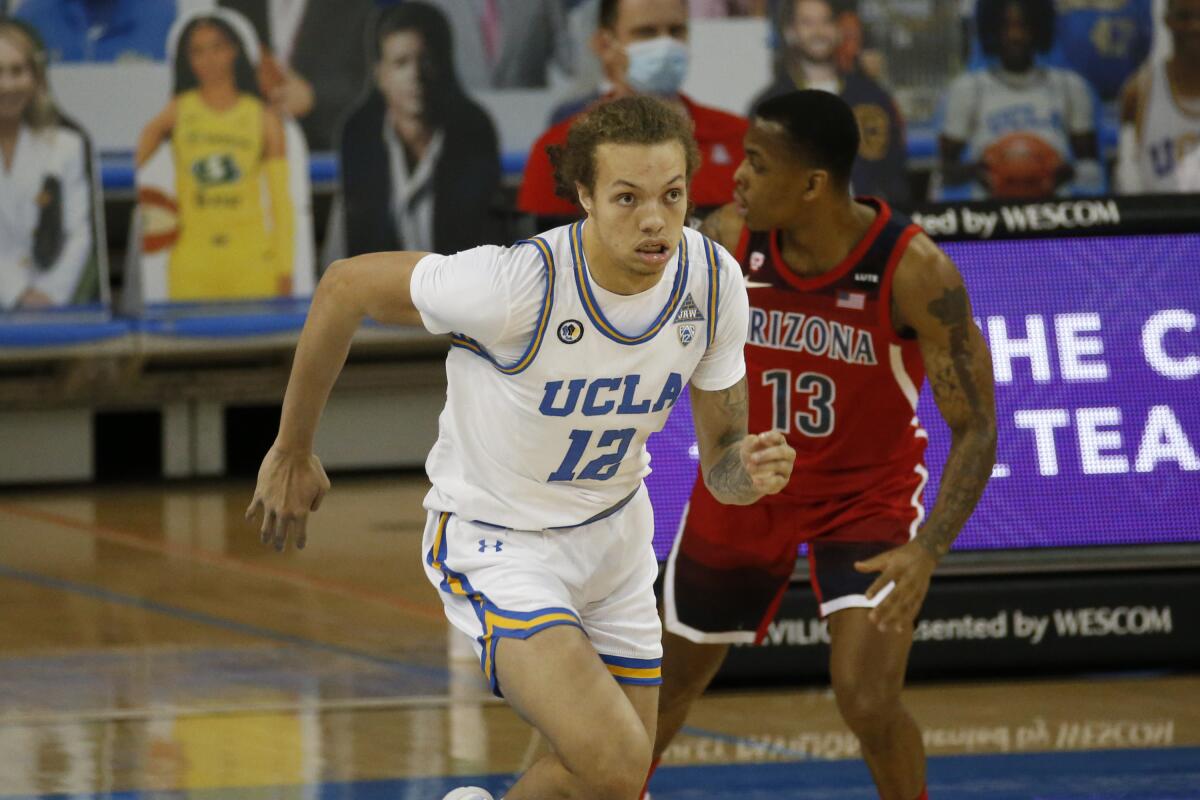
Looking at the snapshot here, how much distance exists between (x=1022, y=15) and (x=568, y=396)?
886cm

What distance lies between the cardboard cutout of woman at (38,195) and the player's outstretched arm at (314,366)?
7.29 metres

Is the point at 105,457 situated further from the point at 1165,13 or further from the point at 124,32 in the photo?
the point at 1165,13

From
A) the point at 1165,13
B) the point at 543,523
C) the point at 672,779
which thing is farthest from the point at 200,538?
the point at 1165,13

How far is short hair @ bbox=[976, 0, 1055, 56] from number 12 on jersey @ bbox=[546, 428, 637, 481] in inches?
338

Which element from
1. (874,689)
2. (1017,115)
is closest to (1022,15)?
(1017,115)

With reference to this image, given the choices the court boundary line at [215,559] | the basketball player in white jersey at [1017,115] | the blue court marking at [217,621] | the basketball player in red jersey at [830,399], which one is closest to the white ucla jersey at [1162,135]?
the basketball player in white jersey at [1017,115]

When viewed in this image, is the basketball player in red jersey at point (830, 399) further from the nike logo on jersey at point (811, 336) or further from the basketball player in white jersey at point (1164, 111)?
the basketball player in white jersey at point (1164, 111)

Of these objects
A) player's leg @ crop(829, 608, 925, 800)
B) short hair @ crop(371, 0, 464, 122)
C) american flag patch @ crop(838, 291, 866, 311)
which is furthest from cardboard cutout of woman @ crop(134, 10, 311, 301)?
Result: player's leg @ crop(829, 608, 925, 800)

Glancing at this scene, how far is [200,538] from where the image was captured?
919cm

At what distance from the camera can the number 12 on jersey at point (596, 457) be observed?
371 cm

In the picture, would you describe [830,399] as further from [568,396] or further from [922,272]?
[568,396]

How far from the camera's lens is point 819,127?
15.0ft

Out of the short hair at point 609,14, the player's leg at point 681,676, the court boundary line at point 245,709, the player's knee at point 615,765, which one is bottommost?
the court boundary line at point 245,709

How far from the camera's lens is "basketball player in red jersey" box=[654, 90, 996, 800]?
14.5ft
